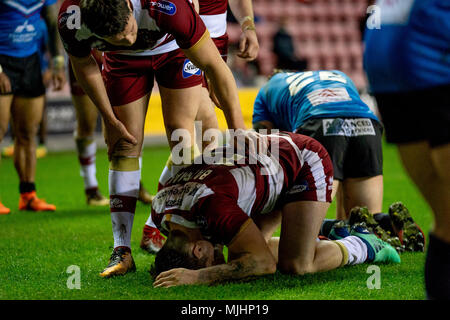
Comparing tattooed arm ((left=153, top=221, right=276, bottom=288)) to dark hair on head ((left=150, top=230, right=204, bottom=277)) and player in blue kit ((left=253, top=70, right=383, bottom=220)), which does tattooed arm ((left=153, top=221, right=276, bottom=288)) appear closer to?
dark hair on head ((left=150, top=230, right=204, bottom=277))

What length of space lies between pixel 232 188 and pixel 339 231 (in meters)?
0.95

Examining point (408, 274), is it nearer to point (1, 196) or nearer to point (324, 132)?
point (324, 132)

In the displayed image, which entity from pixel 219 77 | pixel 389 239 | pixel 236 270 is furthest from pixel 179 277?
pixel 389 239

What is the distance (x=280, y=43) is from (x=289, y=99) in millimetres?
8745

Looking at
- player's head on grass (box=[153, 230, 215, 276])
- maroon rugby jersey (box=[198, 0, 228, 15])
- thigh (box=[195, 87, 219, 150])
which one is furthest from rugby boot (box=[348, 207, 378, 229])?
maroon rugby jersey (box=[198, 0, 228, 15])

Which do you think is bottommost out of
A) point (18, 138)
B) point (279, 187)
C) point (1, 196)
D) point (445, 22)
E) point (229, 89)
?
point (1, 196)

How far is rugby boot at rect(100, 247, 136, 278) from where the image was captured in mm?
3266

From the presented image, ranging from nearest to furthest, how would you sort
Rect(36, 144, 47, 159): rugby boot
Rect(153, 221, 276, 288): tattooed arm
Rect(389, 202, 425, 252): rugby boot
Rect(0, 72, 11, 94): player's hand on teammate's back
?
Rect(153, 221, 276, 288): tattooed arm
Rect(389, 202, 425, 252): rugby boot
Rect(0, 72, 11, 94): player's hand on teammate's back
Rect(36, 144, 47, 159): rugby boot

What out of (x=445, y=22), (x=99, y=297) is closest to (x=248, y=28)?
(x=99, y=297)

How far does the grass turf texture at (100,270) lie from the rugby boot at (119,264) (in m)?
0.05

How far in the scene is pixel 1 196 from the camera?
252 inches

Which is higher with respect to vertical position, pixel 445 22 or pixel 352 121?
pixel 445 22

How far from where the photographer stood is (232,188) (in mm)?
2971

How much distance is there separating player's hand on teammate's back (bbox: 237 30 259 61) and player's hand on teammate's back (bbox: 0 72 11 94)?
200 centimetres
